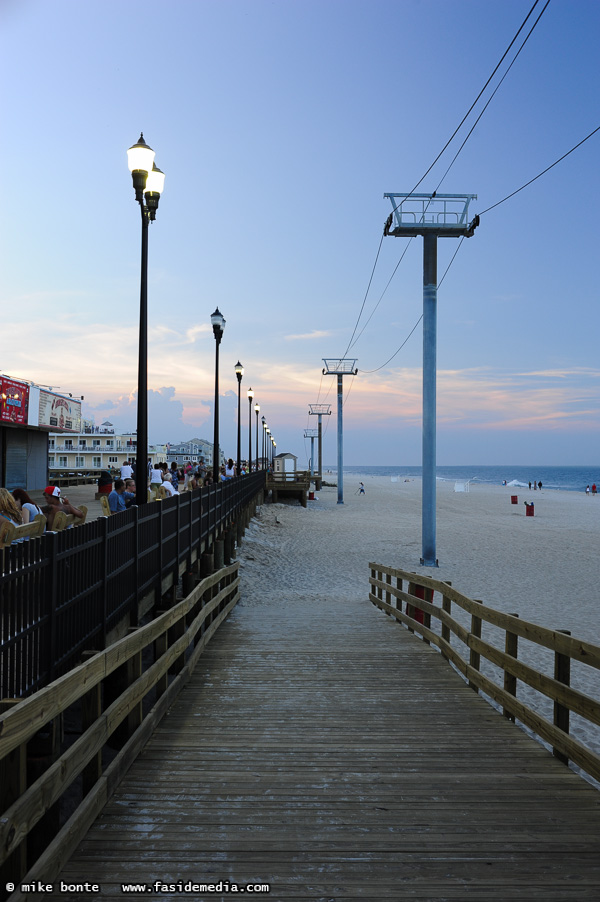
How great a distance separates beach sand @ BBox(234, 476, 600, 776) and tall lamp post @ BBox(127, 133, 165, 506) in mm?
5193

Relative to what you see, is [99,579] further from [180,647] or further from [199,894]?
[199,894]

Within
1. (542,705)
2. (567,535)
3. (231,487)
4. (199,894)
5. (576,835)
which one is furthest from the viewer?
(567,535)

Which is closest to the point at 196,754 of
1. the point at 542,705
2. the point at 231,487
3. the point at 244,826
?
the point at 244,826

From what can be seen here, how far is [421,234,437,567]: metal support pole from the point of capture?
19.5 meters

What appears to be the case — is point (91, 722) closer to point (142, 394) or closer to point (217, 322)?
point (142, 394)

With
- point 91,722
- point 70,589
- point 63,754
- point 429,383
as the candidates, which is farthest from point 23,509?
point 429,383

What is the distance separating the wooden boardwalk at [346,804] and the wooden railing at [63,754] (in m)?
0.16

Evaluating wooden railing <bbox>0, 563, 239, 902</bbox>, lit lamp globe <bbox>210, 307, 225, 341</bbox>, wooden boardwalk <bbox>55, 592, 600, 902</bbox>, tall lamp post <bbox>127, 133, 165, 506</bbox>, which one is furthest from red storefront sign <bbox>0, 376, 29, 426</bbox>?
wooden railing <bbox>0, 563, 239, 902</bbox>

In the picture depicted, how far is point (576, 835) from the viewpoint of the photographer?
137 inches

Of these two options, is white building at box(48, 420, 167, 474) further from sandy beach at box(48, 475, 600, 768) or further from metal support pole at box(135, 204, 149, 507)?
metal support pole at box(135, 204, 149, 507)

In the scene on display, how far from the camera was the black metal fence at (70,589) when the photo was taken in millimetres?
3713

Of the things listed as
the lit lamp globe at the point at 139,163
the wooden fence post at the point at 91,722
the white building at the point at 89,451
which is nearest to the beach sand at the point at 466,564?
the wooden fence post at the point at 91,722

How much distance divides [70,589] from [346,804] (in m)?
2.51

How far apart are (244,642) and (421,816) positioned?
16.0 ft
